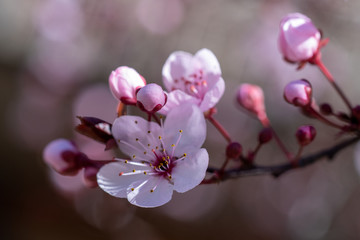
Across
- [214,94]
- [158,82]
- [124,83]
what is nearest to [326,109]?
[214,94]

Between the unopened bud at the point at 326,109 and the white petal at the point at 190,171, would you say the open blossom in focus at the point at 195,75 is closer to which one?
the white petal at the point at 190,171

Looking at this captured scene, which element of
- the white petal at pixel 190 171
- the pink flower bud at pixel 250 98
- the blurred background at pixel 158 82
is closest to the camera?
the white petal at pixel 190 171

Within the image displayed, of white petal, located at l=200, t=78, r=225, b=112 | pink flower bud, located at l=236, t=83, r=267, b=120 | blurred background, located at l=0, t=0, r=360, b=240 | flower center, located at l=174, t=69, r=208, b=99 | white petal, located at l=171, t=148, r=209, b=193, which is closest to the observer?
white petal, located at l=171, t=148, r=209, b=193

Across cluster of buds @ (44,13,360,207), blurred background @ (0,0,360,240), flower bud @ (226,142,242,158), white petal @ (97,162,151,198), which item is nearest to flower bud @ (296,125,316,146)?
cluster of buds @ (44,13,360,207)

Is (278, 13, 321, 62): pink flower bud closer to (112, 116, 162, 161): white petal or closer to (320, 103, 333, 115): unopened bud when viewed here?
(320, 103, 333, 115): unopened bud

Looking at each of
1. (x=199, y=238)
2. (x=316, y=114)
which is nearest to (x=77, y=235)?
(x=199, y=238)

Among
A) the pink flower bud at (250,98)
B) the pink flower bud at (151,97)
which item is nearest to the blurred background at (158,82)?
the pink flower bud at (250,98)
